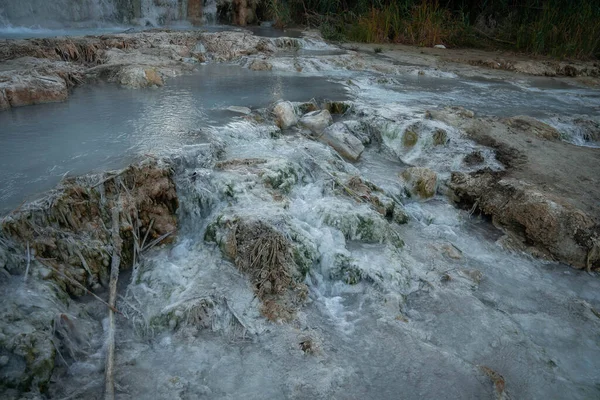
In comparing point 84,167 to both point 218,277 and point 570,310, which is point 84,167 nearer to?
point 218,277

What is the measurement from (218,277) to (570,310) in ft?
8.44

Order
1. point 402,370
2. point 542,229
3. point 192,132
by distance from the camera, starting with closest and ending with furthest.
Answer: point 402,370 → point 542,229 → point 192,132

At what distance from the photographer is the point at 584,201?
145 inches

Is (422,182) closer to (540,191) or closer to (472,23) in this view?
(540,191)

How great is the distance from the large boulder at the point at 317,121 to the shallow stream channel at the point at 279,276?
0.17 feet

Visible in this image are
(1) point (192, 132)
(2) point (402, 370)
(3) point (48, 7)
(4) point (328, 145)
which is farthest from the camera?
(3) point (48, 7)

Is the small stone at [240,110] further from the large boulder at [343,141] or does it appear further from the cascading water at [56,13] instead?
the cascading water at [56,13]

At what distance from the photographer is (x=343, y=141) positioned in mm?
4754

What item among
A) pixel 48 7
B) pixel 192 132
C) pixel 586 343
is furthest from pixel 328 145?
pixel 48 7

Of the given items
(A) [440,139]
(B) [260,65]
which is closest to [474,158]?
(A) [440,139]

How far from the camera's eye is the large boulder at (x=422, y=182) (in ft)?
13.9

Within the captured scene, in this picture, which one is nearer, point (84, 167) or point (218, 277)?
point (218, 277)

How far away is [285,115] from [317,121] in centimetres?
41

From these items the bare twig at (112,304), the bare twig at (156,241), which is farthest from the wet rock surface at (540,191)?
the bare twig at (112,304)
